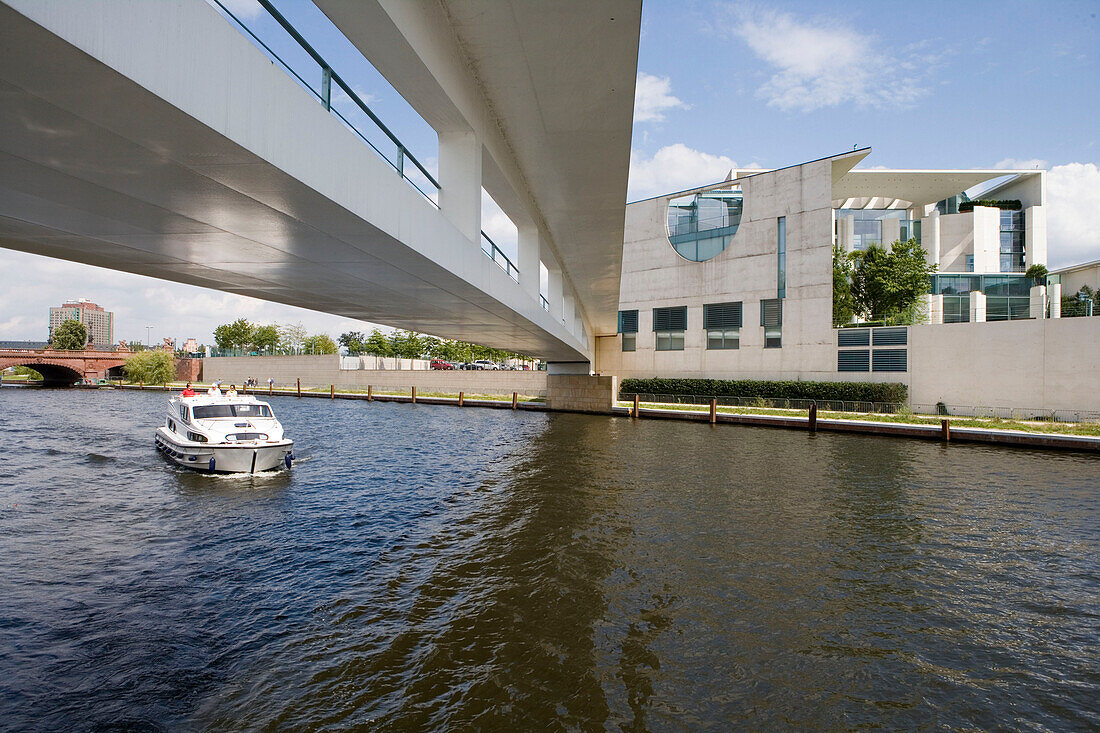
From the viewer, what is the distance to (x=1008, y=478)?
15.3 m

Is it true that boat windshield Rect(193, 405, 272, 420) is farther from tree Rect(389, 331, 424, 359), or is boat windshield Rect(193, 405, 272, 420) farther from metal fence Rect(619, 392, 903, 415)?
tree Rect(389, 331, 424, 359)

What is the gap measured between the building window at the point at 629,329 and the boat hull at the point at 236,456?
29894mm

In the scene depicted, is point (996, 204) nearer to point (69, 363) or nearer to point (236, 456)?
point (236, 456)

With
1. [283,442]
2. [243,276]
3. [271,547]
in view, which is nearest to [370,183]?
[243,276]

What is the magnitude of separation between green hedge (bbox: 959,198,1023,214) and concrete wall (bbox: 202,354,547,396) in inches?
1807

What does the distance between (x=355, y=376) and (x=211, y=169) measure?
2249 inches

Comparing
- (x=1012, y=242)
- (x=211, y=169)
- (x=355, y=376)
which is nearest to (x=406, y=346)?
(x=355, y=376)

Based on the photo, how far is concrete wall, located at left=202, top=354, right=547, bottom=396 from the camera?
4647 cm

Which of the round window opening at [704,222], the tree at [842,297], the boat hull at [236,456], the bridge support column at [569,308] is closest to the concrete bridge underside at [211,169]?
the boat hull at [236,456]

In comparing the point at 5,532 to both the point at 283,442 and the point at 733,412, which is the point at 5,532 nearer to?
the point at 283,442

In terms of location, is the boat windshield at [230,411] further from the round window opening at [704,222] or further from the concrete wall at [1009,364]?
the concrete wall at [1009,364]

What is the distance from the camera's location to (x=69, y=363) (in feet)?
216

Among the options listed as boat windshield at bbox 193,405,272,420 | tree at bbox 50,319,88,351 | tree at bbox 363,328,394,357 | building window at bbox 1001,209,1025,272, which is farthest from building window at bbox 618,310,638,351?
tree at bbox 50,319,88,351

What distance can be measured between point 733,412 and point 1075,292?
3425 cm
